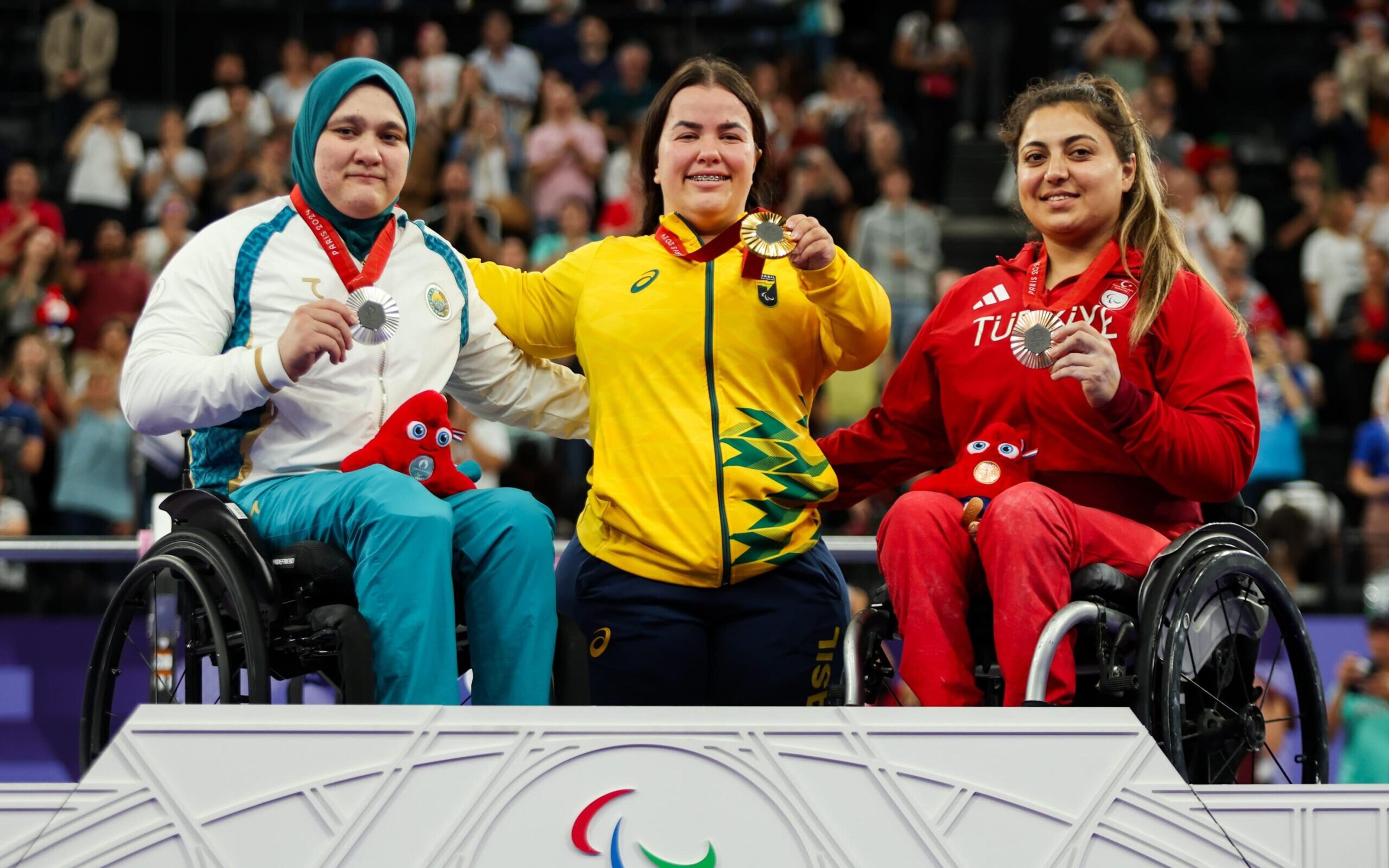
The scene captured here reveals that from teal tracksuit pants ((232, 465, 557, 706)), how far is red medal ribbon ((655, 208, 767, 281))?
21.2 inches

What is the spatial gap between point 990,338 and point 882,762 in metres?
1.21

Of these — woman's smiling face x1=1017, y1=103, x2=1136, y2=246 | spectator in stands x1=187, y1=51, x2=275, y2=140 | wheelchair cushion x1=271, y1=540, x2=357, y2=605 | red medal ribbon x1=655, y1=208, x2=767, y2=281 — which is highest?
spectator in stands x1=187, y1=51, x2=275, y2=140

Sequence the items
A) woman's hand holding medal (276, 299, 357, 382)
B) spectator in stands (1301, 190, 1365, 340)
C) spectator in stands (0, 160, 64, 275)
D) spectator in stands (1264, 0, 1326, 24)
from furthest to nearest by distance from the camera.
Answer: spectator in stands (1264, 0, 1326, 24)
spectator in stands (1301, 190, 1365, 340)
spectator in stands (0, 160, 64, 275)
woman's hand holding medal (276, 299, 357, 382)

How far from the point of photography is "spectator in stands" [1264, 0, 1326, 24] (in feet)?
34.4

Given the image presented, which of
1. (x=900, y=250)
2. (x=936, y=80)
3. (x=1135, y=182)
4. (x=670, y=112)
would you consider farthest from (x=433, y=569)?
(x=936, y=80)

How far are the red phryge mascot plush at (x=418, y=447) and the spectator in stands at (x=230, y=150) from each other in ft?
20.3

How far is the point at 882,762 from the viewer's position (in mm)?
1900

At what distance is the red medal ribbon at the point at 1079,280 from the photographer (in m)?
2.88

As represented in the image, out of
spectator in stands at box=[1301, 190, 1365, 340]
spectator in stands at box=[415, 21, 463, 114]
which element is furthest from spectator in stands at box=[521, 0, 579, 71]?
spectator in stands at box=[1301, 190, 1365, 340]

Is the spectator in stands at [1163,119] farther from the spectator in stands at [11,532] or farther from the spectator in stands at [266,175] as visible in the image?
the spectator in stands at [11,532]

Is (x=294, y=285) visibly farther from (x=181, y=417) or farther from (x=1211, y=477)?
(x=1211, y=477)

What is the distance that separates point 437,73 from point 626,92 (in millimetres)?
1084

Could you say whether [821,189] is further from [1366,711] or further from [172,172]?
[1366,711]

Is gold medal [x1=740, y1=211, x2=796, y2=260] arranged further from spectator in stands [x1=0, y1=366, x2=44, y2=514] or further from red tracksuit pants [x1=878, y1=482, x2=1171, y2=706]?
spectator in stands [x1=0, y1=366, x2=44, y2=514]
